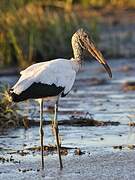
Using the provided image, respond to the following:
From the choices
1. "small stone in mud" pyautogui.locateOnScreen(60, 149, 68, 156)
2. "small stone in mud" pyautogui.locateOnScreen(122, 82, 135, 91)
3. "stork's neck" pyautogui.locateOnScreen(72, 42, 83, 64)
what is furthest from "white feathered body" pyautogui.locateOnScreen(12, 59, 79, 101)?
"small stone in mud" pyautogui.locateOnScreen(122, 82, 135, 91)

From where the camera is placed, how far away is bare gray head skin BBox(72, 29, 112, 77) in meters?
9.38

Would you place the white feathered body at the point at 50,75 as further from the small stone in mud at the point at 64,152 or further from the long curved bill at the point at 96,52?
the small stone in mud at the point at 64,152

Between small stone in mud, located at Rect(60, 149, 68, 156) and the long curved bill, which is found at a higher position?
Result: the long curved bill

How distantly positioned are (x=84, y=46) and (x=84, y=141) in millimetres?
1317

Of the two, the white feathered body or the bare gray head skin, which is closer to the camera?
the white feathered body


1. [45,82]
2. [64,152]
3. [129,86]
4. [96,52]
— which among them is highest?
[96,52]

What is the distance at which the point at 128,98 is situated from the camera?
13805mm

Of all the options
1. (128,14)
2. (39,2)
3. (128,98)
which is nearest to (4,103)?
(128,98)

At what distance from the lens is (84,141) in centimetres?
1014

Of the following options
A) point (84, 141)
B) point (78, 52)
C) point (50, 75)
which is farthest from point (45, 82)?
point (84, 141)

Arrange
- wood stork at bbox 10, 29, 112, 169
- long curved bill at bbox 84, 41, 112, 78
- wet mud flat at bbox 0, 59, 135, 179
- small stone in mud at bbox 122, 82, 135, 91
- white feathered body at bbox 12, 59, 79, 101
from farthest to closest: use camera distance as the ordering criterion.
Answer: small stone in mud at bbox 122, 82, 135, 91, long curved bill at bbox 84, 41, 112, 78, white feathered body at bbox 12, 59, 79, 101, wood stork at bbox 10, 29, 112, 169, wet mud flat at bbox 0, 59, 135, 179

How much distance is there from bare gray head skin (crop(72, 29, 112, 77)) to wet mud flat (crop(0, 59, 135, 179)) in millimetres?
988

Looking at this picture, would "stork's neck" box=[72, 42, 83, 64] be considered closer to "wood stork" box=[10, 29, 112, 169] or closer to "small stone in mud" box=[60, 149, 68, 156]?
"wood stork" box=[10, 29, 112, 169]

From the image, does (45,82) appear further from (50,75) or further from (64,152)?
(64,152)
